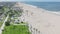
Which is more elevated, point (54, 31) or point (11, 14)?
point (11, 14)

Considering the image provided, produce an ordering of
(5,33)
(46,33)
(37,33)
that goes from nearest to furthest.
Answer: (5,33) < (37,33) < (46,33)

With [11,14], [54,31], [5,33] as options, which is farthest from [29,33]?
[11,14]

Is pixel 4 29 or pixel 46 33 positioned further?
pixel 46 33

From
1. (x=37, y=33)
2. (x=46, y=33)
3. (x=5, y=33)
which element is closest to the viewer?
(x=5, y=33)

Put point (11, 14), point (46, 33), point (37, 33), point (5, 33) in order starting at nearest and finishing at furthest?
point (5, 33) → point (37, 33) → point (46, 33) → point (11, 14)

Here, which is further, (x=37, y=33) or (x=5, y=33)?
(x=37, y=33)

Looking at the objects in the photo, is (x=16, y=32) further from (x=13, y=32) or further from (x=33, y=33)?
(x=33, y=33)

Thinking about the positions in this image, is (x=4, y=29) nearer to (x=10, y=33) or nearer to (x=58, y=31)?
(x=10, y=33)

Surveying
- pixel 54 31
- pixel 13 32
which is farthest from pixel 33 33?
pixel 54 31

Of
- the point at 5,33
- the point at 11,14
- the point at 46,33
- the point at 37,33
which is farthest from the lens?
the point at 11,14
